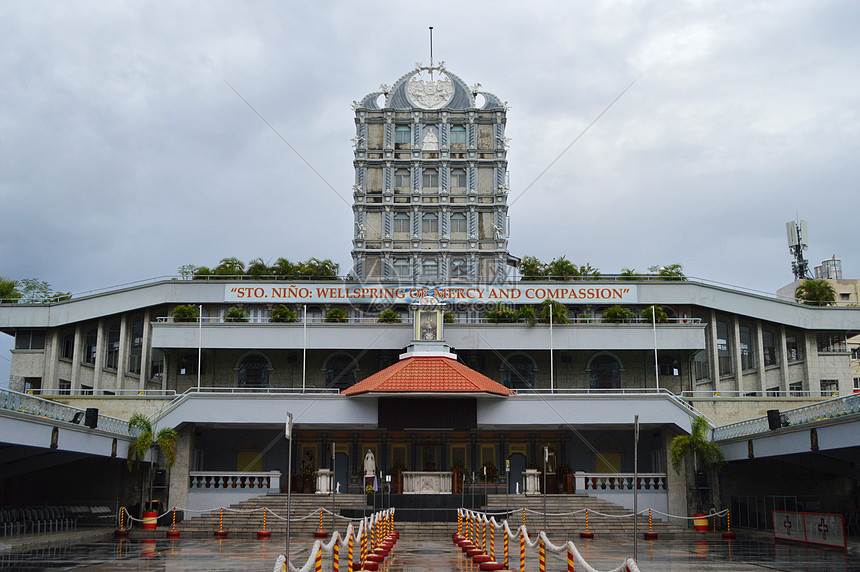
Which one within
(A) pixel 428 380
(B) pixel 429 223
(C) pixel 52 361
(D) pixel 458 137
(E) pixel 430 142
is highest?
(D) pixel 458 137

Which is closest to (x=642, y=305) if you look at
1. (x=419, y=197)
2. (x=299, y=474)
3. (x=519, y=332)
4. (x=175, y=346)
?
(x=519, y=332)

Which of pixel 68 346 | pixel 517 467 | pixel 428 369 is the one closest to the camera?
pixel 428 369

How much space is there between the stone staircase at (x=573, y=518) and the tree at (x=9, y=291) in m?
37.1

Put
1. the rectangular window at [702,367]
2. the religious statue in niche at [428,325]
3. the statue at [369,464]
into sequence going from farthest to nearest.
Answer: the rectangular window at [702,367] → the religious statue in niche at [428,325] → the statue at [369,464]

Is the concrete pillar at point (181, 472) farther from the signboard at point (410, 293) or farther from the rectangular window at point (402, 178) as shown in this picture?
the rectangular window at point (402, 178)

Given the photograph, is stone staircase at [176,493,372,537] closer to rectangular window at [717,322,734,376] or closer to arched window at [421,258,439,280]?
rectangular window at [717,322,734,376]

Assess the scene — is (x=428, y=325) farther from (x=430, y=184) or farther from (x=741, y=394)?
(x=430, y=184)

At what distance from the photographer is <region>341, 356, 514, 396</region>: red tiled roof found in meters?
43.0

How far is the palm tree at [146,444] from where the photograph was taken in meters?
41.0

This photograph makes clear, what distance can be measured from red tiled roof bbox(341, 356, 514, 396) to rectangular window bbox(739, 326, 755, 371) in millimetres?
19827

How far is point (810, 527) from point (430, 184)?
45.6 meters

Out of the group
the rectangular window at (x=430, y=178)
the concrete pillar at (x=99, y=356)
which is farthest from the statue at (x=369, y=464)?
the rectangular window at (x=430, y=178)

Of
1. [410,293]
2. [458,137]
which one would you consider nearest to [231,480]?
[410,293]

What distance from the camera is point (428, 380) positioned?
4397cm
